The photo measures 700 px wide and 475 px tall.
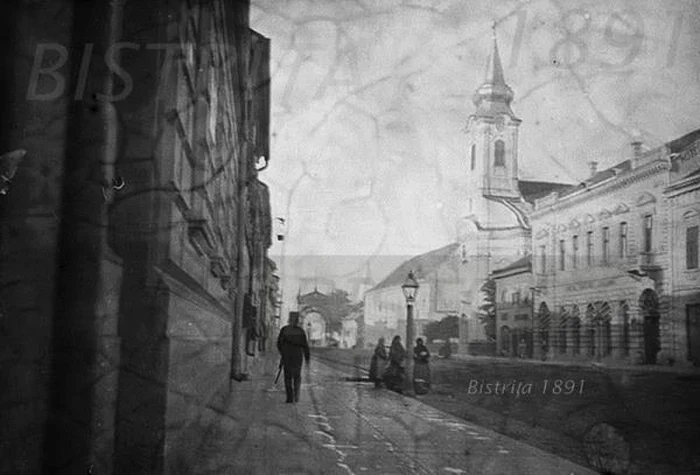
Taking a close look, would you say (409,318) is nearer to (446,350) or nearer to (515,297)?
(446,350)

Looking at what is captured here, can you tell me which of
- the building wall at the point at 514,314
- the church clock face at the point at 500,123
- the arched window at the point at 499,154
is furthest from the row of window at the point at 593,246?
the church clock face at the point at 500,123

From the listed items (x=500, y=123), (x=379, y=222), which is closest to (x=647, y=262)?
(x=500, y=123)

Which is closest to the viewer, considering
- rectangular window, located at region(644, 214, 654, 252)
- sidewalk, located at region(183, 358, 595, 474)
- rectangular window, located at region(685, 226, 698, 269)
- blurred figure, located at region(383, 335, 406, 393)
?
sidewalk, located at region(183, 358, 595, 474)

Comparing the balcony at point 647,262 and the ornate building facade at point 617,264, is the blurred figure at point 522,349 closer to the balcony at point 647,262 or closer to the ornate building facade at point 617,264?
the ornate building facade at point 617,264

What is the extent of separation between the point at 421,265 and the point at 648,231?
860 millimetres

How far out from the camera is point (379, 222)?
2.80 m

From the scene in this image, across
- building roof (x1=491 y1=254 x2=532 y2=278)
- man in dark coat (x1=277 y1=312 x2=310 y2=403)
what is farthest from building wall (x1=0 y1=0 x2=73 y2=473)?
building roof (x1=491 y1=254 x2=532 y2=278)

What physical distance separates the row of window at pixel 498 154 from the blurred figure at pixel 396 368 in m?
0.70

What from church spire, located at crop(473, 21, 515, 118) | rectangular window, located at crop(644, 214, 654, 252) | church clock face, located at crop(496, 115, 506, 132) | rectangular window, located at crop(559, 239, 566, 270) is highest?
church spire, located at crop(473, 21, 515, 118)

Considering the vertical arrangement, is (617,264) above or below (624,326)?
above

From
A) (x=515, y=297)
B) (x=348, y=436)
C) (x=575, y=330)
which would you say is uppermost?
(x=515, y=297)

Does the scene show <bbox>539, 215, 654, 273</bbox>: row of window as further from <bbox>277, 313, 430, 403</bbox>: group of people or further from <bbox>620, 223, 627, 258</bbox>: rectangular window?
<bbox>277, 313, 430, 403</bbox>: group of people

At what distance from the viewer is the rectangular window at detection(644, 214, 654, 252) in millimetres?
2887

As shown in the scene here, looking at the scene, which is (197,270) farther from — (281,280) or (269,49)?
(269,49)
